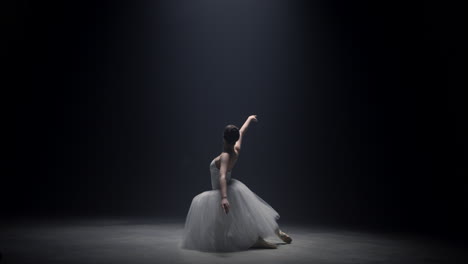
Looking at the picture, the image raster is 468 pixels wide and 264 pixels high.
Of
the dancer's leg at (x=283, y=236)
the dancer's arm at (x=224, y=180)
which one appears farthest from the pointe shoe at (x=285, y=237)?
the dancer's arm at (x=224, y=180)

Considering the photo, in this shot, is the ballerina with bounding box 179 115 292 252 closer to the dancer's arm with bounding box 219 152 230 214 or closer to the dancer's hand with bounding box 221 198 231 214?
the dancer's arm with bounding box 219 152 230 214

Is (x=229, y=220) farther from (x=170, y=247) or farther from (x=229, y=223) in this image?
(x=170, y=247)

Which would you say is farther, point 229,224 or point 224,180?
point 229,224

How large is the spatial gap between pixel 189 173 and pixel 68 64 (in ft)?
8.94

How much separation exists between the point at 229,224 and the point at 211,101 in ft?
13.7

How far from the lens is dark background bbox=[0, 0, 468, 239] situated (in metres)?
7.06

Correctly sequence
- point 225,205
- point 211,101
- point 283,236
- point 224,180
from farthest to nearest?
point 211,101 < point 283,236 < point 224,180 < point 225,205

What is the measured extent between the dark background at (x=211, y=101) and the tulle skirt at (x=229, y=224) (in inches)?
122

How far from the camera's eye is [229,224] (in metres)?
3.78

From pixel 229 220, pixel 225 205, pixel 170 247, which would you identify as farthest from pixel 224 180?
pixel 170 247

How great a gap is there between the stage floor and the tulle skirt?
14cm

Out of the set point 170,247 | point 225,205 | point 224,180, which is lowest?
point 170,247

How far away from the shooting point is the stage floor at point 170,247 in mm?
3342

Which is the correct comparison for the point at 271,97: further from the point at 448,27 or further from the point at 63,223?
the point at 63,223
